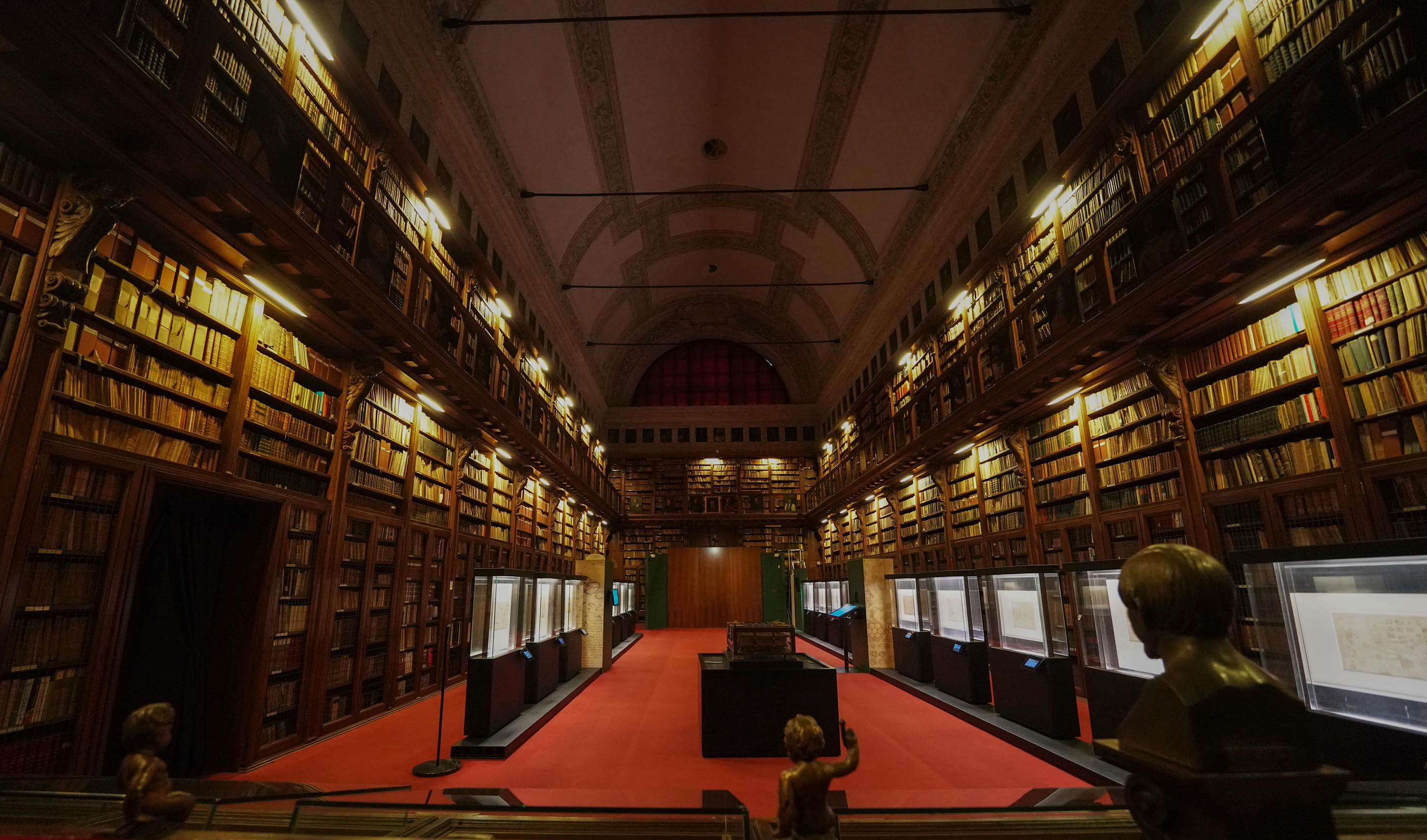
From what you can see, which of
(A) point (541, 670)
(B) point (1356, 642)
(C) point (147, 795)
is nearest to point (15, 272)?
(C) point (147, 795)

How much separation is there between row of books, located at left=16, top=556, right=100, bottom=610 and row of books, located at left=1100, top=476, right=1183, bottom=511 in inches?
302

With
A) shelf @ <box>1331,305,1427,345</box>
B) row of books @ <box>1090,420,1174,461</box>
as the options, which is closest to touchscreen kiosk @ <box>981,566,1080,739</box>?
row of books @ <box>1090,420,1174,461</box>

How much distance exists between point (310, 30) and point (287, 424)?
3248mm

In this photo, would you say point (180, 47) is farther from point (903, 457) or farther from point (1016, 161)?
point (903, 457)

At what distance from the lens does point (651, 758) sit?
14.9 ft

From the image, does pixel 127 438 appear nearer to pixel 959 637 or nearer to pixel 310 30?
pixel 310 30

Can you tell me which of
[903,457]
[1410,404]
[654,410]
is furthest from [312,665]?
[654,410]

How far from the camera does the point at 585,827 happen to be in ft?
4.98

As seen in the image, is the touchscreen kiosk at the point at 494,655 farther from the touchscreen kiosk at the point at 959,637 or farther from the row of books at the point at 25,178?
the touchscreen kiosk at the point at 959,637

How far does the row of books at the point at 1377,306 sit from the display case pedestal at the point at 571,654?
7.38m

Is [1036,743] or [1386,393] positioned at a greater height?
[1386,393]

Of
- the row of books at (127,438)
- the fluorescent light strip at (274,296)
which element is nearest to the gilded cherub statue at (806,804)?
the row of books at (127,438)

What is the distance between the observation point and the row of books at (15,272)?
284 centimetres

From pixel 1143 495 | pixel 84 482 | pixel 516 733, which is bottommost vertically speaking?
pixel 516 733
